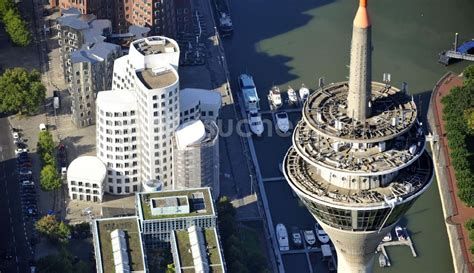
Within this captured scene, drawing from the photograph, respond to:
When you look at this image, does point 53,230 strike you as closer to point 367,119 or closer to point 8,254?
point 8,254

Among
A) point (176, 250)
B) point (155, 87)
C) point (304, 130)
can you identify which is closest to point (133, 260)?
point (176, 250)

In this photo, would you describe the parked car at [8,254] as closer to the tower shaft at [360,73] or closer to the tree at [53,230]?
the tree at [53,230]

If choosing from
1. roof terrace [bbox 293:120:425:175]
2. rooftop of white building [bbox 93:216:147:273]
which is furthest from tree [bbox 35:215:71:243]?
roof terrace [bbox 293:120:425:175]

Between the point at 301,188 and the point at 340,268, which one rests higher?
the point at 301,188

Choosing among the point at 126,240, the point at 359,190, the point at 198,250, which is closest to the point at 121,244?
the point at 126,240

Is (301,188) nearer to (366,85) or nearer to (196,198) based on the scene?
(366,85)

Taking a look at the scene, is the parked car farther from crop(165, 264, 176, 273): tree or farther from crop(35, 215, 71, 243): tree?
crop(165, 264, 176, 273): tree

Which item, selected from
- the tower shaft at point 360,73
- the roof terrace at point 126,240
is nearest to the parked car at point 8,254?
the roof terrace at point 126,240
